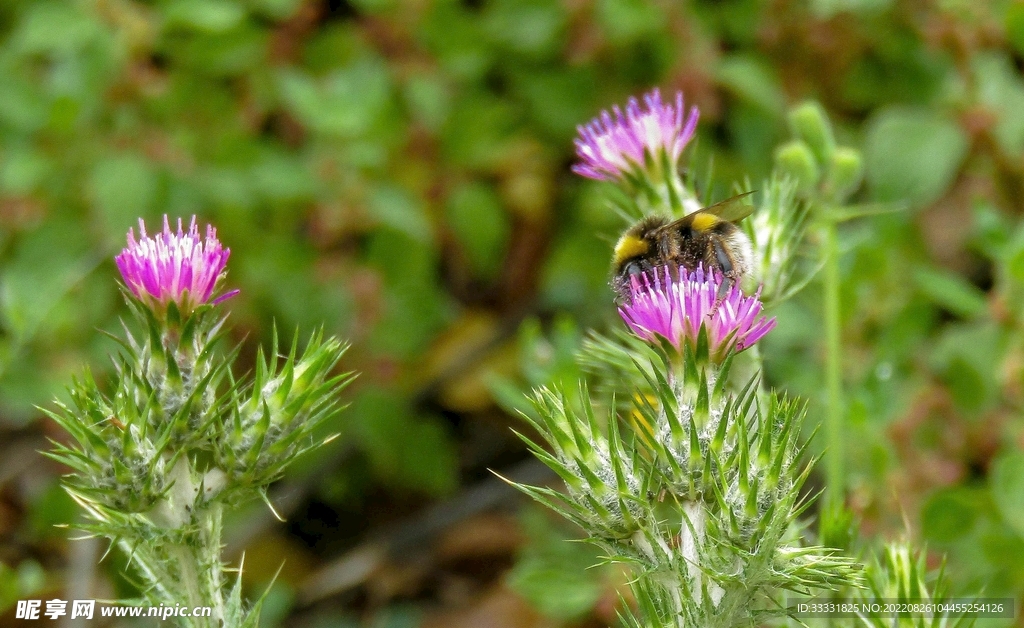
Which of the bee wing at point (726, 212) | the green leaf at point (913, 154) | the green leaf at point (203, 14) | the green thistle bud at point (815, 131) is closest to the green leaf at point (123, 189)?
the green leaf at point (203, 14)

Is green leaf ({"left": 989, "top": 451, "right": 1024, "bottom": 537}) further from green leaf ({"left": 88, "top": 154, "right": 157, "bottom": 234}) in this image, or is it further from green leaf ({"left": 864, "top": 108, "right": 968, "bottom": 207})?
green leaf ({"left": 88, "top": 154, "right": 157, "bottom": 234})

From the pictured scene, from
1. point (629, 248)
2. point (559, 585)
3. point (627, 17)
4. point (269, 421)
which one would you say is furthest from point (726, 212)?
point (627, 17)

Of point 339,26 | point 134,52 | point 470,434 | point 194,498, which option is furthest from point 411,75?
point 194,498

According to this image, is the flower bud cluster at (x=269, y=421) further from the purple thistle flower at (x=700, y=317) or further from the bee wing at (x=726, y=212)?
the bee wing at (x=726, y=212)

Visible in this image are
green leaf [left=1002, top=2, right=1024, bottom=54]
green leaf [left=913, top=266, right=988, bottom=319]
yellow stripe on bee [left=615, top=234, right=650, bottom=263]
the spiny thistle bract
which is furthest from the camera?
green leaf [left=1002, top=2, right=1024, bottom=54]

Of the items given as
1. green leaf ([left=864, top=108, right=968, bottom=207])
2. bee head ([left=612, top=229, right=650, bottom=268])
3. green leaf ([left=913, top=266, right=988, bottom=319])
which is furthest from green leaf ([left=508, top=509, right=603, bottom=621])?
green leaf ([left=864, top=108, right=968, bottom=207])

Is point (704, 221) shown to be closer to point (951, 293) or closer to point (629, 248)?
point (629, 248)

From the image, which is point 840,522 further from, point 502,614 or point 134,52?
point 134,52
